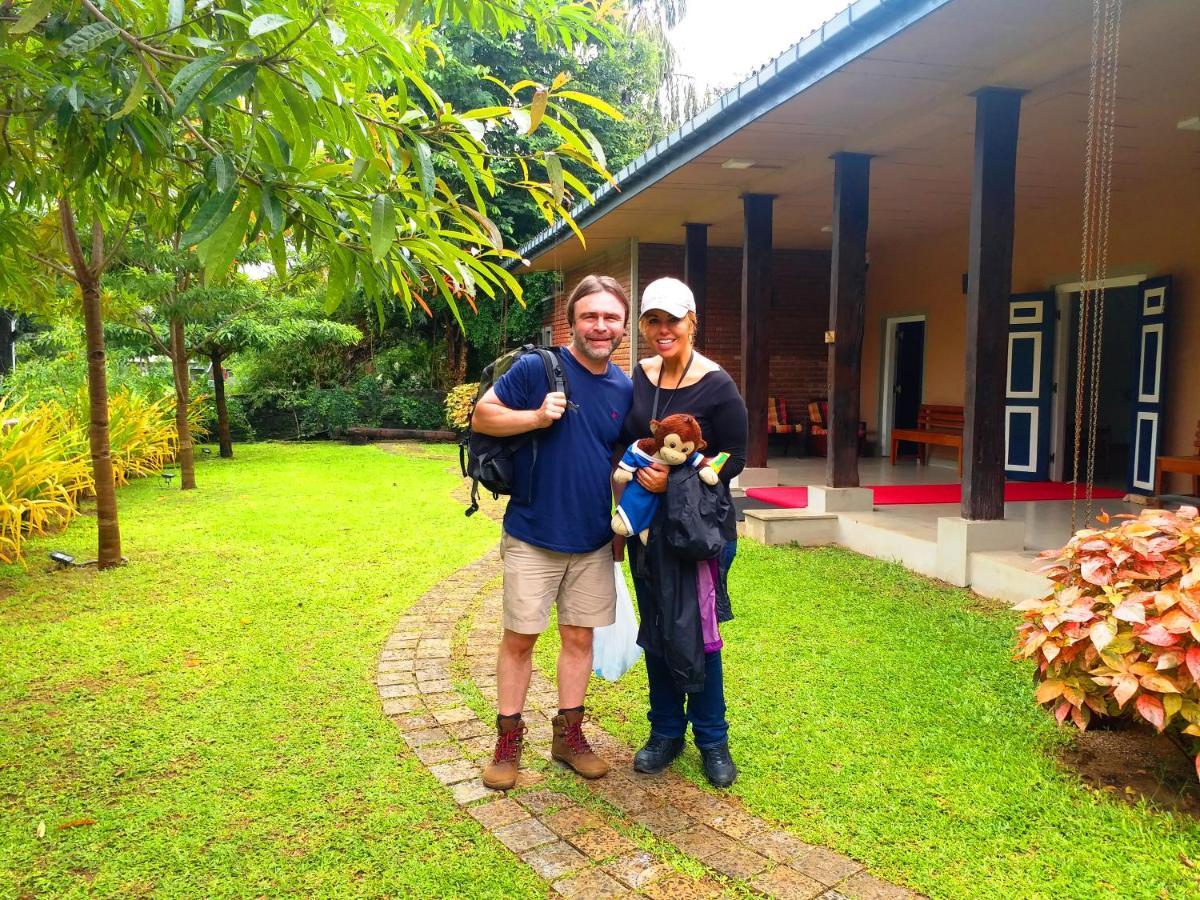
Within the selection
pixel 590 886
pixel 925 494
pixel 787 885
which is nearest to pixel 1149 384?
pixel 925 494

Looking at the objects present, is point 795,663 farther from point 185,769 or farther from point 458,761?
point 185,769

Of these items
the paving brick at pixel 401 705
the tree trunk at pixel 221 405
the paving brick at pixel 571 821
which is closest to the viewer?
the paving brick at pixel 571 821

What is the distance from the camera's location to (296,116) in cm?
164

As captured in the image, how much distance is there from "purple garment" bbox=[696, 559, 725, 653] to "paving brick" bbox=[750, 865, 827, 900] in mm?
730

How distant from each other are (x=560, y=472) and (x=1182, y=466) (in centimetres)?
662

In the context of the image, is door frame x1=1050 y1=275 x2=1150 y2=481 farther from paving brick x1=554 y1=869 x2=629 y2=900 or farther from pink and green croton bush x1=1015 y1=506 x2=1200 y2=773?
paving brick x1=554 y1=869 x2=629 y2=900

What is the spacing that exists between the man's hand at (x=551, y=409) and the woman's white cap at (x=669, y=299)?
0.42 meters

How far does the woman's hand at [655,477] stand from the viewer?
2.73 meters

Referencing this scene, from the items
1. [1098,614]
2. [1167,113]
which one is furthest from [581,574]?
[1167,113]

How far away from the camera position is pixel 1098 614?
9.64ft

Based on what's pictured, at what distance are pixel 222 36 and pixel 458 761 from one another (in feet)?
8.19

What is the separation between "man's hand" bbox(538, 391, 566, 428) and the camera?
2738mm

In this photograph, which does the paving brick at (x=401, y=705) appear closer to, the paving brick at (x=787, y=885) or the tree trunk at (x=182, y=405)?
the paving brick at (x=787, y=885)

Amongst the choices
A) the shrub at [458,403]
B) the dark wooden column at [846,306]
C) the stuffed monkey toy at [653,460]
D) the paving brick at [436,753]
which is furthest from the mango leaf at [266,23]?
the shrub at [458,403]
